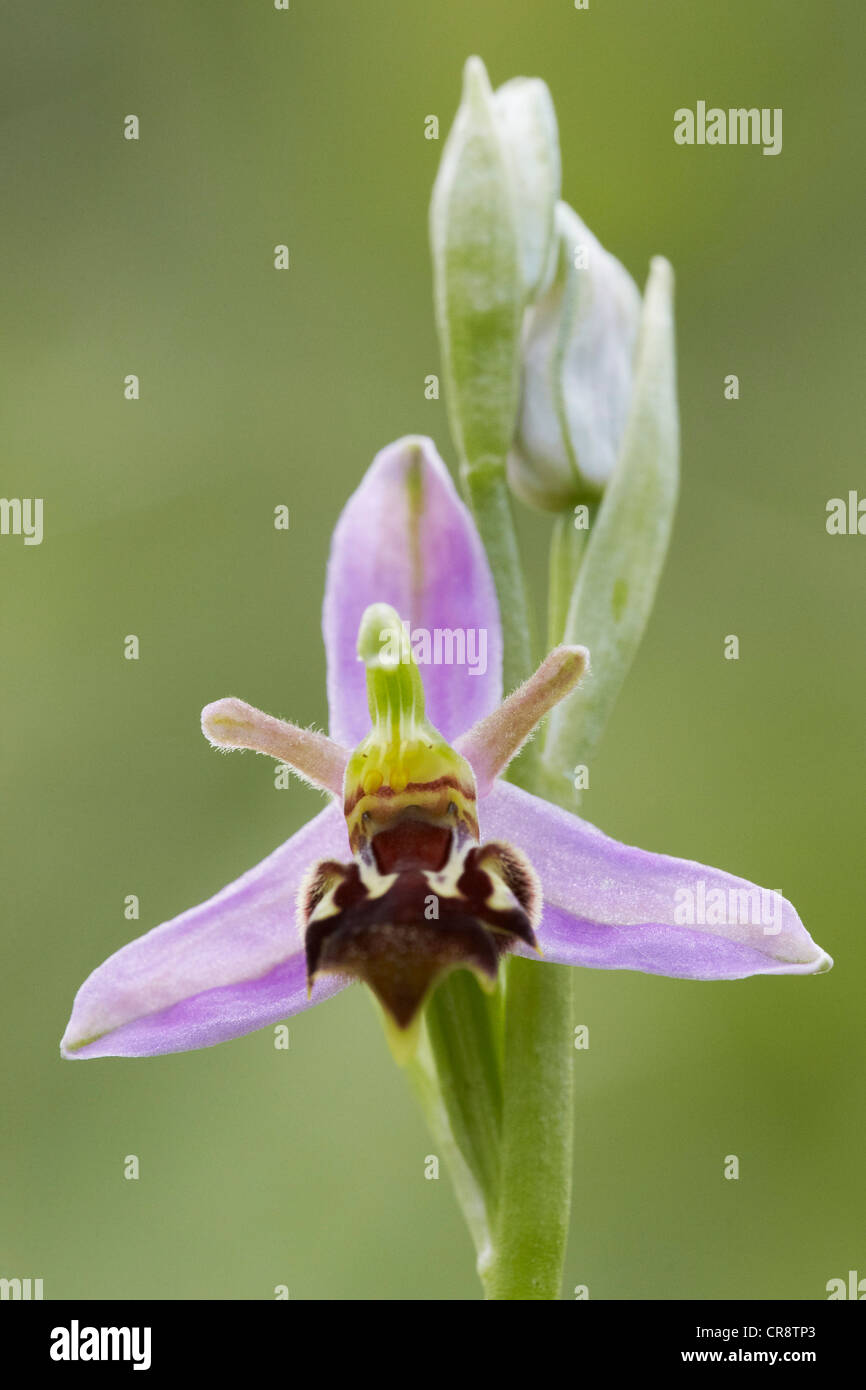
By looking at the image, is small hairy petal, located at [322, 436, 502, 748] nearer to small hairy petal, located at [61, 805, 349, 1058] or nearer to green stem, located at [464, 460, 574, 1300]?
small hairy petal, located at [61, 805, 349, 1058]

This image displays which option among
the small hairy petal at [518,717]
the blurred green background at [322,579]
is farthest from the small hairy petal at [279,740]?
the blurred green background at [322,579]

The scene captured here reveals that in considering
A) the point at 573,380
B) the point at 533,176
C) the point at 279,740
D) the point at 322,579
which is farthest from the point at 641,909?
the point at 322,579

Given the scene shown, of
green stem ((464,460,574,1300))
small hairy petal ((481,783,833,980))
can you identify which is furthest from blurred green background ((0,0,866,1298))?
small hairy petal ((481,783,833,980))

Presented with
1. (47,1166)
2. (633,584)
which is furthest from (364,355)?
(633,584)

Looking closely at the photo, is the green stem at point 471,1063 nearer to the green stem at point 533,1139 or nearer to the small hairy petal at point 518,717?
the green stem at point 533,1139
